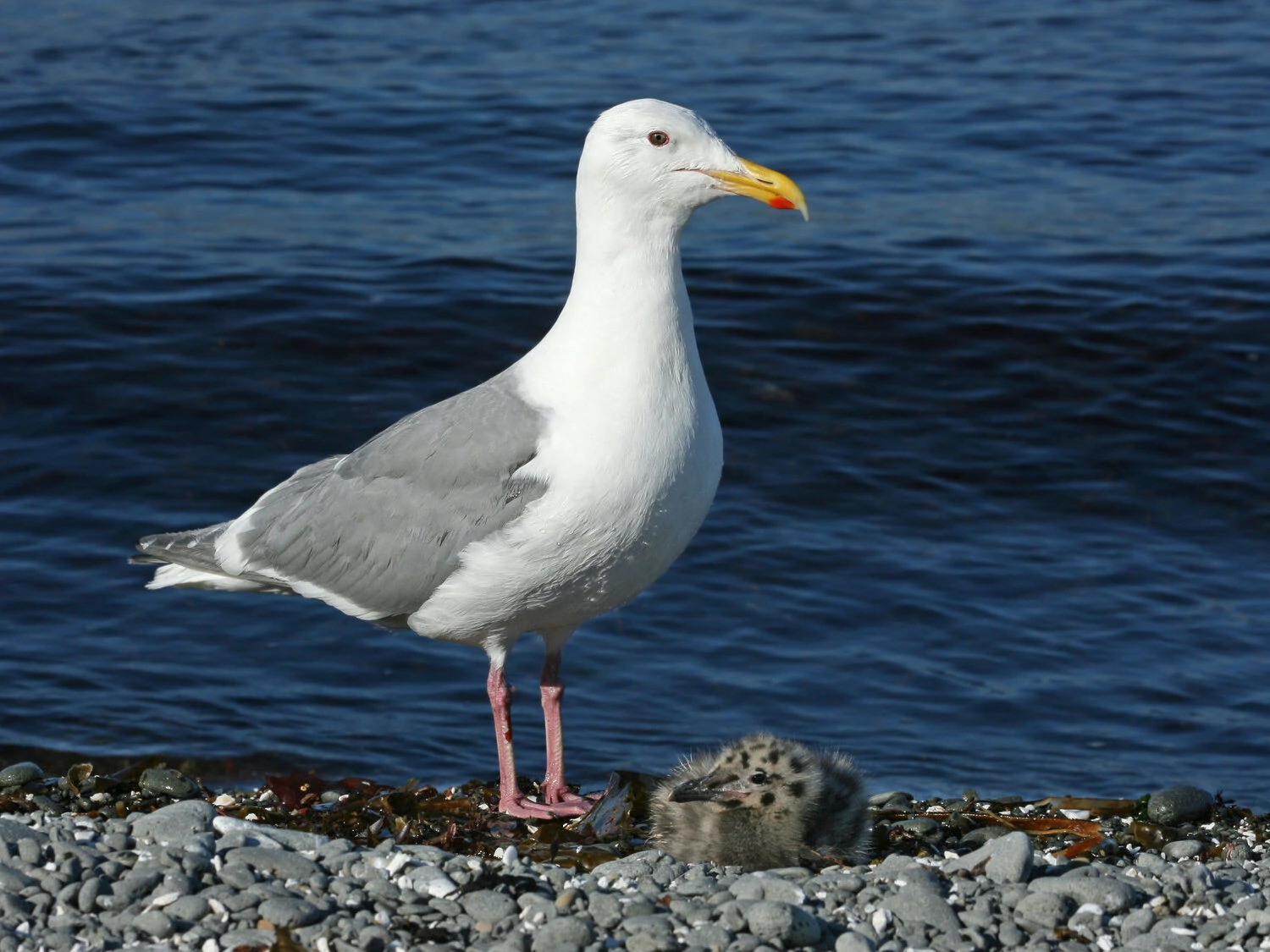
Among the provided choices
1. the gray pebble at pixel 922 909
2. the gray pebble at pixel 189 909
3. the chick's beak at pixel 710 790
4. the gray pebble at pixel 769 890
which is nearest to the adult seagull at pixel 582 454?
the chick's beak at pixel 710 790

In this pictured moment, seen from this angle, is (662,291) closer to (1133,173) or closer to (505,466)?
(505,466)

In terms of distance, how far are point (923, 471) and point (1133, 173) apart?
5.90 meters

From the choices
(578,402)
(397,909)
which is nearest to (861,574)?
(578,402)

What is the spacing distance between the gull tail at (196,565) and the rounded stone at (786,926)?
322cm

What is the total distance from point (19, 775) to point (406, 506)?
2.13 meters

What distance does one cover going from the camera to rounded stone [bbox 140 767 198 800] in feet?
22.9

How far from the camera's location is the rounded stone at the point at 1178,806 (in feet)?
22.3

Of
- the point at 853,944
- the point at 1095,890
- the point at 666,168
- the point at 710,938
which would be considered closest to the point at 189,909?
the point at 710,938

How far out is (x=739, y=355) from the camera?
13.4m

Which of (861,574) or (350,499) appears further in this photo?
(861,574)

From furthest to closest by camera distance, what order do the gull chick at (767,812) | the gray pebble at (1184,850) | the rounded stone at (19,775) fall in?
1. the rounded stone at (19,775)
2. the gray pebble at (1184,850)
3. the gull chick at (767,812)

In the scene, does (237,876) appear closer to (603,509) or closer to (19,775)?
(603,509)

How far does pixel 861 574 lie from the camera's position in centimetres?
1055

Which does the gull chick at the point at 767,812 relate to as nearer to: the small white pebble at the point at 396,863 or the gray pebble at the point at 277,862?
the small white pebble at the point at 396,863
